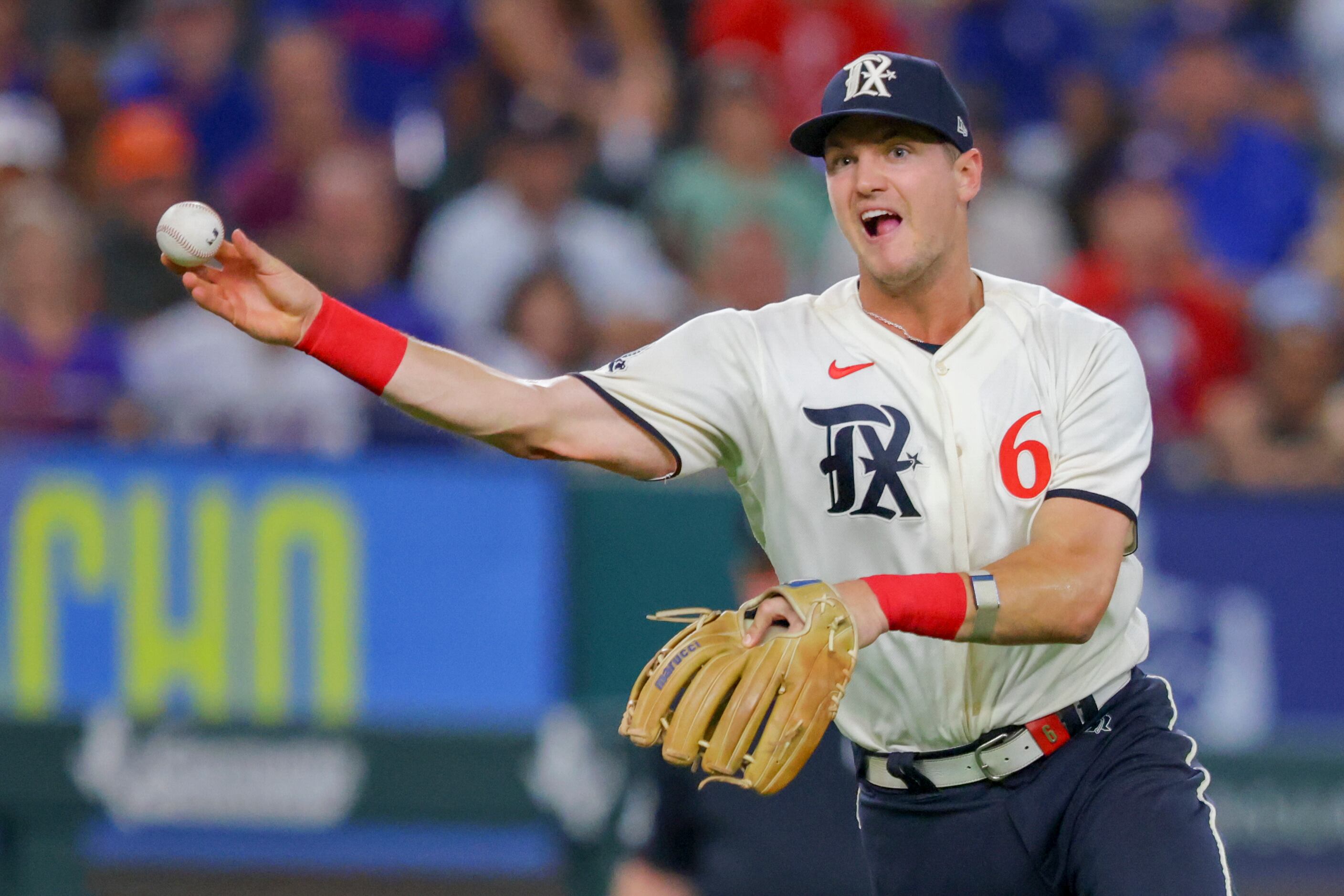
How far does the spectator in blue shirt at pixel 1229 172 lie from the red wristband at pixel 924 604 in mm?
6797

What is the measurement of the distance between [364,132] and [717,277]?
2177 millimetres

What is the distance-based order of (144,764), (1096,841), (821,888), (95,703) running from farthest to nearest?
(95,703) → (144,764) → (821,888) → (1096,841)

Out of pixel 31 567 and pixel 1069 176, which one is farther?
pixel 1069 176

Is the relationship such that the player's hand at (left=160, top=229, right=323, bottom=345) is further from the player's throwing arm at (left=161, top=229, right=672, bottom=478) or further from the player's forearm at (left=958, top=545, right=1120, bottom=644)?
the player's forearm at (left=958, top=545, right=1120, bottom=644)

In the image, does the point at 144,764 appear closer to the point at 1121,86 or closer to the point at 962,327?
the point at 962,327

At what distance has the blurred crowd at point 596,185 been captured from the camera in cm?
757

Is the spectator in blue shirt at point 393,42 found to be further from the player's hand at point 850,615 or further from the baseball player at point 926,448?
the player's hand at point 850,615

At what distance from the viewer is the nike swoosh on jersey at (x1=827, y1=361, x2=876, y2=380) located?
12.1ft

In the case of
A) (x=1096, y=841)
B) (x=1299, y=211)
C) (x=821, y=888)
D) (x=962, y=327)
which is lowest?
(x=821, y=888)

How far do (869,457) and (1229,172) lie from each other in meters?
6.74

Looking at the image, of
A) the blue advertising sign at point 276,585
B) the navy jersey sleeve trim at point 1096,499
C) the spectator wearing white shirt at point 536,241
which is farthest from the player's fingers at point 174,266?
the spectator wearing white shirt at point 536,241

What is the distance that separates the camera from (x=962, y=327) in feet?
12.4

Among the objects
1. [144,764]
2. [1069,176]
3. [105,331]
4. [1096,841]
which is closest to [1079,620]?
[1096,841]

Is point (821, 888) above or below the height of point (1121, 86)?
below
